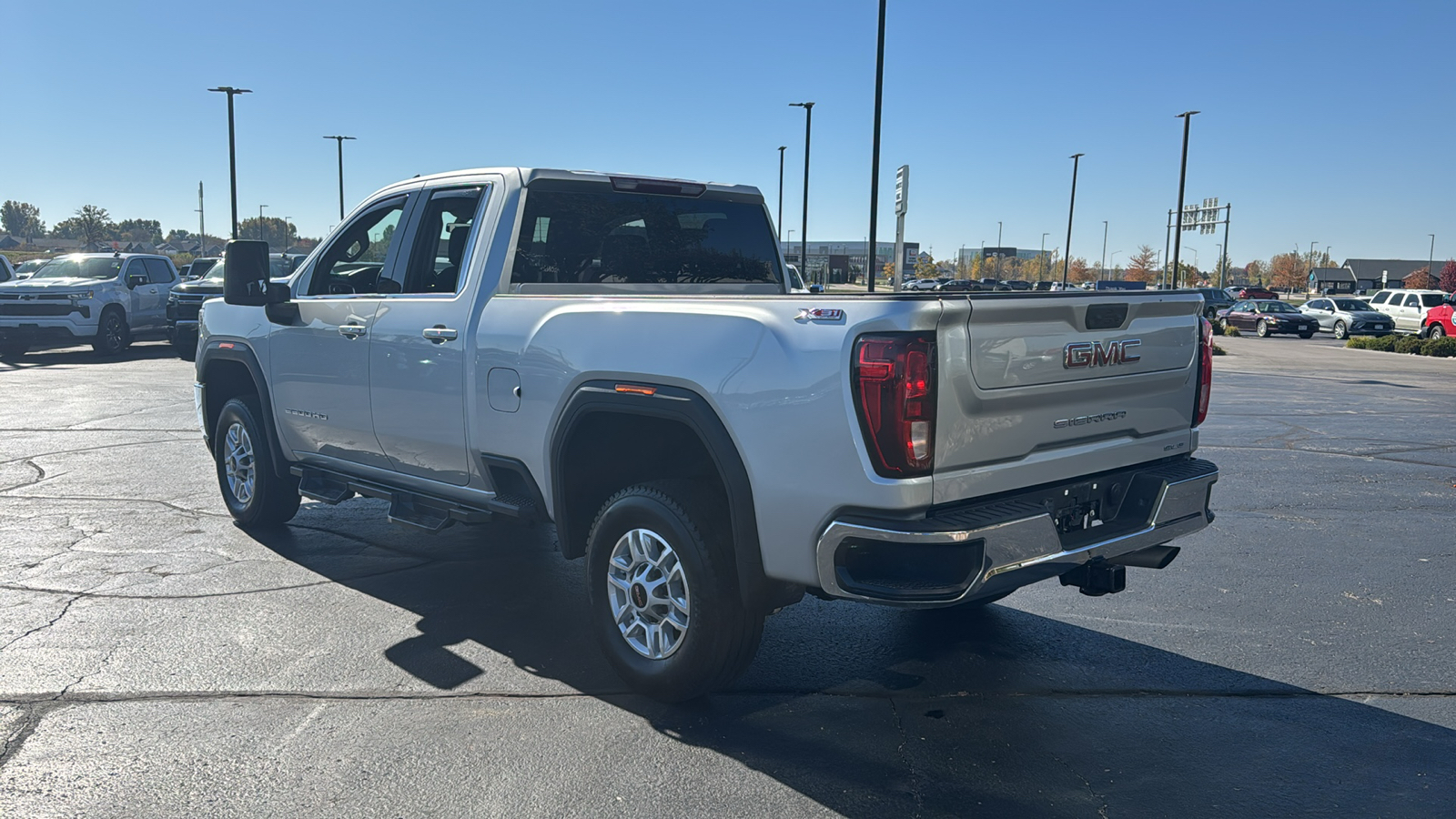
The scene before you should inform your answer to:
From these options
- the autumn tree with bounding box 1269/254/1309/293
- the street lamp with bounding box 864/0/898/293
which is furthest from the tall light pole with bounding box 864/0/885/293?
the autumn tree with bounding box 1269/254/1309/293

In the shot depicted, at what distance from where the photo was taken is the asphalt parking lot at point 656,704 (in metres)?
3.47

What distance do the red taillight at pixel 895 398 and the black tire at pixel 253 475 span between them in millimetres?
4605

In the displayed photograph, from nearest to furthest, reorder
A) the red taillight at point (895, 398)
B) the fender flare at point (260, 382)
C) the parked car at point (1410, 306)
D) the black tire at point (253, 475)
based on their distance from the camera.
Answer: the red taillight at point (895, 398) → the fender flare at point (260, 382) → the black tire at point (253, 475) → the parked car at point (1410, 306)

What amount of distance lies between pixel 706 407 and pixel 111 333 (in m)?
20.5

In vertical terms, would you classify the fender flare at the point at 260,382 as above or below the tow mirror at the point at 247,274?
below

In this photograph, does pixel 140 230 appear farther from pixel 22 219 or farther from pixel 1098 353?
pixel 1098 353

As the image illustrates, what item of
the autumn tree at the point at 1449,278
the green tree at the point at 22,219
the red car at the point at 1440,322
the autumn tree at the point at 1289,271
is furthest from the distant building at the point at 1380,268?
the green tree at the point at 22,219

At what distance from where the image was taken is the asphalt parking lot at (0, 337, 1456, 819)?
3.47 metres

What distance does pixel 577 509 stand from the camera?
4543 mm

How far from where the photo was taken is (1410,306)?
120 ft

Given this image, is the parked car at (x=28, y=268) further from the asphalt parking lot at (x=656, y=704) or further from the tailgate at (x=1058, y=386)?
the tailgate at (x=1058, y=386)

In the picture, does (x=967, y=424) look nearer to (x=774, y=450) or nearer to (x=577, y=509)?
(x=774, y=450)

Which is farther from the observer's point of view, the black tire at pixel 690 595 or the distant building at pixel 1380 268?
the distant building at pixel 1380 268

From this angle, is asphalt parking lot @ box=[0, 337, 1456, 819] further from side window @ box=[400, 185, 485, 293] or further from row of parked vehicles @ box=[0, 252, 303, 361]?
row of parked vehicles @ box=[0, 252, 303, 361]
